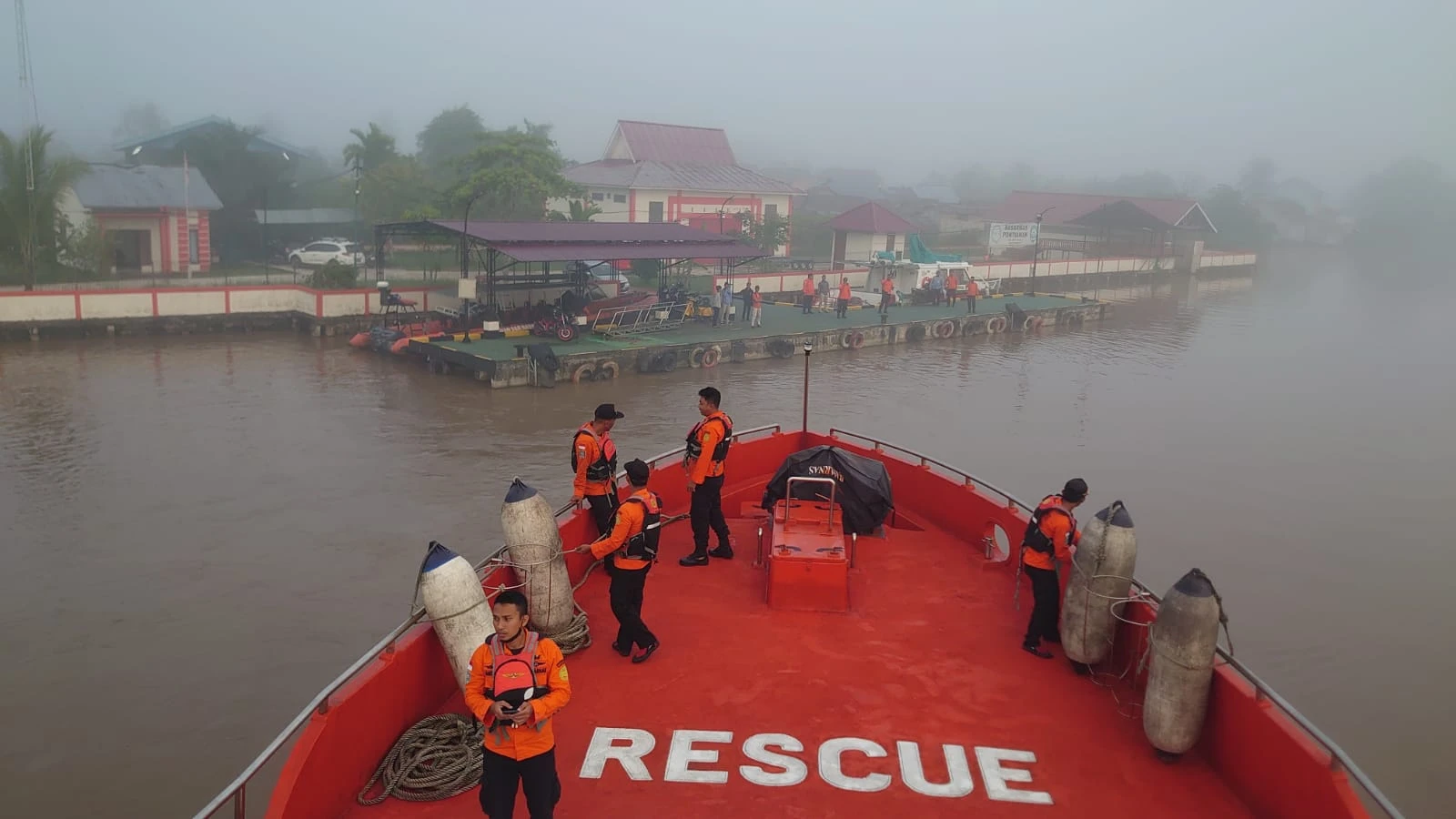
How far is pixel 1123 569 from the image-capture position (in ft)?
19.2

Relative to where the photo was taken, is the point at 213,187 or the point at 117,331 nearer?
the point at 117,331

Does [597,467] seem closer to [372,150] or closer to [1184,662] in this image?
[1184,662]

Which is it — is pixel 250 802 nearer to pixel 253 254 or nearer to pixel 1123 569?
pixel 1123 569

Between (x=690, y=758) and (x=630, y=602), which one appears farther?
(x=630, y=602)

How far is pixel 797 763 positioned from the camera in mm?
5215

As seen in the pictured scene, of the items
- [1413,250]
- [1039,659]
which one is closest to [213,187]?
[1039,659]

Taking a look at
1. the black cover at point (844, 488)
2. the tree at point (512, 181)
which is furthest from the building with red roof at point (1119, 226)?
the black cover at point (844, 488)

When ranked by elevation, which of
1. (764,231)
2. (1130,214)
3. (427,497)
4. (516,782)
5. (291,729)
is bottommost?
(427,497)

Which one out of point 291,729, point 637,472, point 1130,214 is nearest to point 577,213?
point 1130,214

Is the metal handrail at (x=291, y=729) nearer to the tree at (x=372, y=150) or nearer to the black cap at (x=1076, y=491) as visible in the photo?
the black cap at (x=1076, y=491)

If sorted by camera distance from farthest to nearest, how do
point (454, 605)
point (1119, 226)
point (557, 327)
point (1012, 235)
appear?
point (1119, 226)
point (1012, 235)
point (557, 327)
point (454, 605)

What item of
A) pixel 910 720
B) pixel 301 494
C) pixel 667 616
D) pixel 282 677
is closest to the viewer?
pixel 910 720

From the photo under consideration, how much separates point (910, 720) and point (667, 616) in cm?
187

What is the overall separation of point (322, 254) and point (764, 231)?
16462mm
